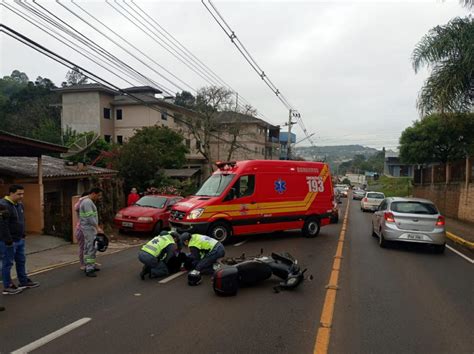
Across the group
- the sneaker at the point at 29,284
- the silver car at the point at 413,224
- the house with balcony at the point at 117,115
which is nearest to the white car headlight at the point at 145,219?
the sneaker at the point at 29,284

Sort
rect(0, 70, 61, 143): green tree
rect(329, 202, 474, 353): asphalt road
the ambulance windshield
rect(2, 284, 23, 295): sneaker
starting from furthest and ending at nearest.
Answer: rect(0, 70, 61, 143): green tree, the ambulance windshield, rect(2, 284, 23, 295): sneaker, rect(329, 202, 474, 353): asphalt road

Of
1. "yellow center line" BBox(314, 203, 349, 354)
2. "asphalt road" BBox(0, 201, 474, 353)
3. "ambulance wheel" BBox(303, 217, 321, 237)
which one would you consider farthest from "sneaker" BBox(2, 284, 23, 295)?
"ambulance wheel" BBox(303, 217, 321, 237)

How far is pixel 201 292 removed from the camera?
22.1ft

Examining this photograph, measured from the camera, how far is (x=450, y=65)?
1391 cm

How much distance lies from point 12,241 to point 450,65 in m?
14.1

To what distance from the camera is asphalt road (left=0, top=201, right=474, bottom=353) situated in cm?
462

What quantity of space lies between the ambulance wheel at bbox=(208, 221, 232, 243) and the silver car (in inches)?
177

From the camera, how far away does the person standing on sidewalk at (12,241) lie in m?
6.54

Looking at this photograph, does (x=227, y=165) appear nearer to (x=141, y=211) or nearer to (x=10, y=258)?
(x=141, y=211)

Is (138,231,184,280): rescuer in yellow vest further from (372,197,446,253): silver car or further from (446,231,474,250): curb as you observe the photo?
(446,231,474,250): curb

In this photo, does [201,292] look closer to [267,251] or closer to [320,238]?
[267,251]

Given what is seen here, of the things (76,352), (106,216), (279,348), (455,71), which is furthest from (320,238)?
(76,352)

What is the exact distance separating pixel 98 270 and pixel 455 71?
12866 mm

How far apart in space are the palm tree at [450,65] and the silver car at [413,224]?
461 cm
